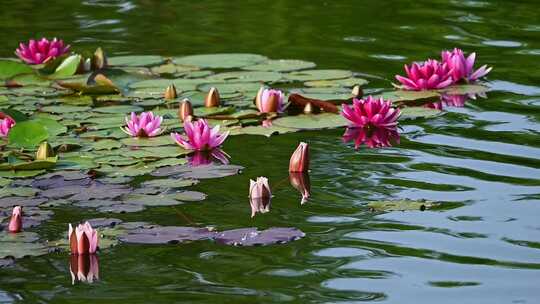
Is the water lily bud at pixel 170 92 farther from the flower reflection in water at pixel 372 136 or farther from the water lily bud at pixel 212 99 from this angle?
the flower reflection in water at pixel 372 136

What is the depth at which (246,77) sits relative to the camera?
199 inches

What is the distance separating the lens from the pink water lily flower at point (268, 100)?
4.43 meters

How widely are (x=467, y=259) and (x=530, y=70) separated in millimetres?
2355

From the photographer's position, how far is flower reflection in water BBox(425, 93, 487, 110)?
15.2 ft

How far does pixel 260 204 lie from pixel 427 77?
1592 mm

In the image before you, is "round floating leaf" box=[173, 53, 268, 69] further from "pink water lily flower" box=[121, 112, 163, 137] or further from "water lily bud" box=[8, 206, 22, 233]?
"water lily bud" box=[8, 206, 22, 233]

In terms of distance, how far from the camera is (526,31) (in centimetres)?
590

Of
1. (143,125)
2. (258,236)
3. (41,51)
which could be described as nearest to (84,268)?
(258,236)

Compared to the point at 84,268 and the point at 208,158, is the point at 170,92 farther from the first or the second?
the point at 84,268

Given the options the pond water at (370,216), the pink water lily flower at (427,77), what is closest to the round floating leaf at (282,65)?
the pond water at (370,216)

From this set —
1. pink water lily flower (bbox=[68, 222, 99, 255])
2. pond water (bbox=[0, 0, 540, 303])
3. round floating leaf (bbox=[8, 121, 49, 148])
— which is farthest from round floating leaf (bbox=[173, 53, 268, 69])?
pink water lily flower (bbox=[68, 222, 99, 255])

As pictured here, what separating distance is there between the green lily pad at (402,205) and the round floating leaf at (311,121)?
3.25ft

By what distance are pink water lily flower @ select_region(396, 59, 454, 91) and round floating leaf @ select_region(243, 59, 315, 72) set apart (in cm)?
58

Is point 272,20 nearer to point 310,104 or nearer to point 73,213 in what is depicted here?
point 310,104
